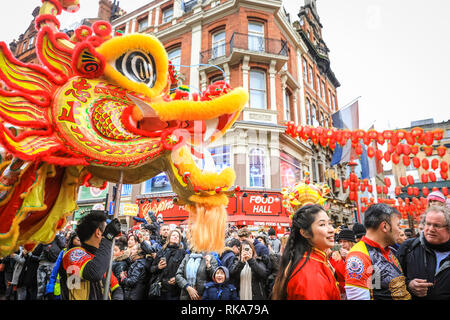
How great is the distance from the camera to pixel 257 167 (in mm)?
12133

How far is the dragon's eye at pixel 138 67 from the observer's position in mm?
2256

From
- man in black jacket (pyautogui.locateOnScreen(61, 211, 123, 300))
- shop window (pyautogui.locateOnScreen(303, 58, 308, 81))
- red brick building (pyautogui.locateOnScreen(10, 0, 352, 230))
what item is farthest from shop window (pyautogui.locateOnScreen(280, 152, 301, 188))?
man in black jacket (pyautogui.locateOnScreen(61, 211, 123, 300))

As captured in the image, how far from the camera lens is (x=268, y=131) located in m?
12.3

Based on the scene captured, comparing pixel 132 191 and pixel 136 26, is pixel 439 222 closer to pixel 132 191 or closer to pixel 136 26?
pixel 132 191

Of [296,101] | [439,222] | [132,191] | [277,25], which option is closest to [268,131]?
[296,101]

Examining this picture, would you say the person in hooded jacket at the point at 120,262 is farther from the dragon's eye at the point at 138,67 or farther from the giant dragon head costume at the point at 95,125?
the dragon's eye at the point at 138,67

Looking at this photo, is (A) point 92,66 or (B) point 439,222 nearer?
(A) point 92,66

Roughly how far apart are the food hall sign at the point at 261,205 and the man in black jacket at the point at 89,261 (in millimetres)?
9335

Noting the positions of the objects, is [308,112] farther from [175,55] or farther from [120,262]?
[120,262]

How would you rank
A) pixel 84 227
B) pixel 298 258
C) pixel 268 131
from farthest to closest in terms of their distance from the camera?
pixel 268 131 < pixel 84 227 < pixel 298 258

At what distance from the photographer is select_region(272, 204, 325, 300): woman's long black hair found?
1.76 meters

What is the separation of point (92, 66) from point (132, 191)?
41.7ft

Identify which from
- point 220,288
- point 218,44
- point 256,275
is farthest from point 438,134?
point 218,44

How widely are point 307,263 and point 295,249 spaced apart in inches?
6.5
